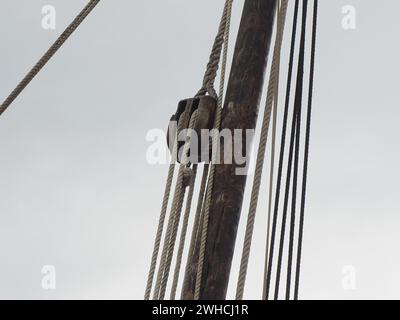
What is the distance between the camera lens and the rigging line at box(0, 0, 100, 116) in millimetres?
4758

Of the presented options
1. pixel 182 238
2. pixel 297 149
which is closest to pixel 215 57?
pixel 182 238

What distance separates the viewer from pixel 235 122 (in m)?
4.59

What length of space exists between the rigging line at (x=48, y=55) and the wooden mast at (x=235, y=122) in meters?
1.11

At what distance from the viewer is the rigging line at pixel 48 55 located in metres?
4.76

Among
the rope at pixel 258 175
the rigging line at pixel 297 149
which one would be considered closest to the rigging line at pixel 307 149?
the rigging line at pixel 297 149

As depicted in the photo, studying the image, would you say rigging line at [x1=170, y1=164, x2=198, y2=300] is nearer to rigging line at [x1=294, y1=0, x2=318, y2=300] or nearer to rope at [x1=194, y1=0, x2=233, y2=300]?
rope at [x1=194, y1=0, x2=233, y2=300]

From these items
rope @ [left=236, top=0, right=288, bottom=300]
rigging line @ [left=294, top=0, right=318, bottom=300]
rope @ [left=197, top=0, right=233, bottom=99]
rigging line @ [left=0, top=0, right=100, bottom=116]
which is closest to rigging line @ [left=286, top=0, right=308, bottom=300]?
rigging line @ [left=294, top=0, right=318, bottom=300]

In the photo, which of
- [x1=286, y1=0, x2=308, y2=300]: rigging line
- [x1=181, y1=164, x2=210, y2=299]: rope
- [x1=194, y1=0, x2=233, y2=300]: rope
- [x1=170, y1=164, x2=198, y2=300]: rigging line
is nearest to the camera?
[x1=194, y1=0, x2=233, y2=300]: rope

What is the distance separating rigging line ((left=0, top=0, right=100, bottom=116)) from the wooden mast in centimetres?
Answer: 111

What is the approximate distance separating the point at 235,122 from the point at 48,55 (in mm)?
1376

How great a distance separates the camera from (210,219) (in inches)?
172

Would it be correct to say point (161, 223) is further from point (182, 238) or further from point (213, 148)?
point (213, 148)
